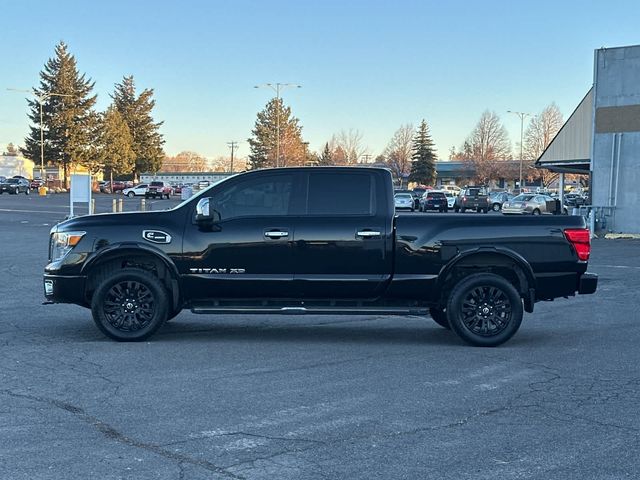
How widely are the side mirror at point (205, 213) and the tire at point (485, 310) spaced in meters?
2.82

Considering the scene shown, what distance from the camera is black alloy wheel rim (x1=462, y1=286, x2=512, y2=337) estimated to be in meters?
9.08

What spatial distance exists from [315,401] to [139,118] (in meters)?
107

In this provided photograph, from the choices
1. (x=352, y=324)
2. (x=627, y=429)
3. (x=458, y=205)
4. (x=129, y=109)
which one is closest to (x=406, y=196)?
(x=458, y=205)

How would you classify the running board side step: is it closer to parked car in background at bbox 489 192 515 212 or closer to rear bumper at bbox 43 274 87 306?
rear bumper at bbox 43 274 87 306

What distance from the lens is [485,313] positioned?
358 inches

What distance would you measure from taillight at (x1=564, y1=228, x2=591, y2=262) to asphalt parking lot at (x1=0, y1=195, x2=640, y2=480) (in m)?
1.06

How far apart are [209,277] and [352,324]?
2.44 m

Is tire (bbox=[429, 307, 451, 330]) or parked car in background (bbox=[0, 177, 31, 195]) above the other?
parked car in background (bbox=[0, 177, 31, 195])

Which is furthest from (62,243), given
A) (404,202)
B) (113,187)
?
(113,187)

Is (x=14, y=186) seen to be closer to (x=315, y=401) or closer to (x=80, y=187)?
(x=80, y=187)

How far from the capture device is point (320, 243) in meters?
9.02

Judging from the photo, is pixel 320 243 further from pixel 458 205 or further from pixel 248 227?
pixel 458 205

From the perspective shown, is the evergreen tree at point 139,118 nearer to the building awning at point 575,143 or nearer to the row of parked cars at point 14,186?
the row of parked cars at point 14,186


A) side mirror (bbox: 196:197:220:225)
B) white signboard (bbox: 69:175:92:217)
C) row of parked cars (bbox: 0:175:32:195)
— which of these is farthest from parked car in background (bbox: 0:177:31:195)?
side mirror (bbox: 196:197:220:225)
